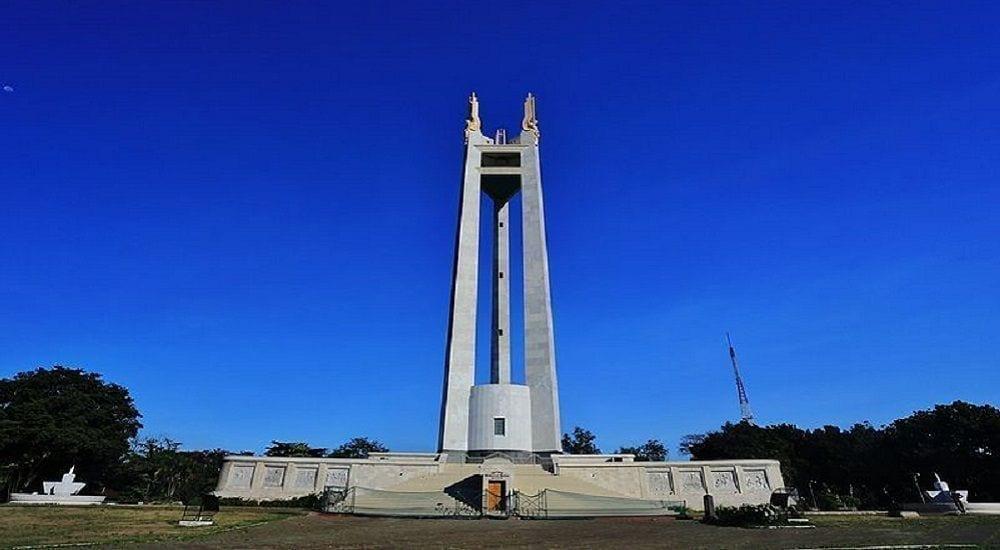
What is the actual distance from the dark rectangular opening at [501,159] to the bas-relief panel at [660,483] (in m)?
19.4

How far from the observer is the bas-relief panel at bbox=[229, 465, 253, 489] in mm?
24500

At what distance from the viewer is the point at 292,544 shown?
10.4 metres

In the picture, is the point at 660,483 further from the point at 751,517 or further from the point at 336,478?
the point at 336,478

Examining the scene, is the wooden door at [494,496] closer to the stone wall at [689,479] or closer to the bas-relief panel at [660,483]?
the stone wall at [689,479]

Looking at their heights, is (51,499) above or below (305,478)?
→ below

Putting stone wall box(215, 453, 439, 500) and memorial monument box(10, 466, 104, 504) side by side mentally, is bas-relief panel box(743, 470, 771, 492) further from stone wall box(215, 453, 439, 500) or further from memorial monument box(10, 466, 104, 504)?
memorial monument box(10, 466, 104, 504)

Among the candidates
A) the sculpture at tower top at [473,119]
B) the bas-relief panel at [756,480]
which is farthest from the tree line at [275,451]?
the sculpture at tower top at [473,119]

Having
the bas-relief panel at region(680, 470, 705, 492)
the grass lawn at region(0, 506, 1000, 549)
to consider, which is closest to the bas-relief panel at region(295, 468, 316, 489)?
the grass lawn at region(0, 506, 1000, 549)

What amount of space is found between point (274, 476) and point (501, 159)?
2149 cm

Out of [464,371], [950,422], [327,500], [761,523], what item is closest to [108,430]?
[464,371]

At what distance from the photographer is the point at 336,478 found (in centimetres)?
2461

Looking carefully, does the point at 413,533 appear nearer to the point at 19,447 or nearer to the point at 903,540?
the point at 903,540

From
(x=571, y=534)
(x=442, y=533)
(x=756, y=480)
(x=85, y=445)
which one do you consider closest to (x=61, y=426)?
(x=85, y=445)

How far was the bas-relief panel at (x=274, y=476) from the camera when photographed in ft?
80.2
